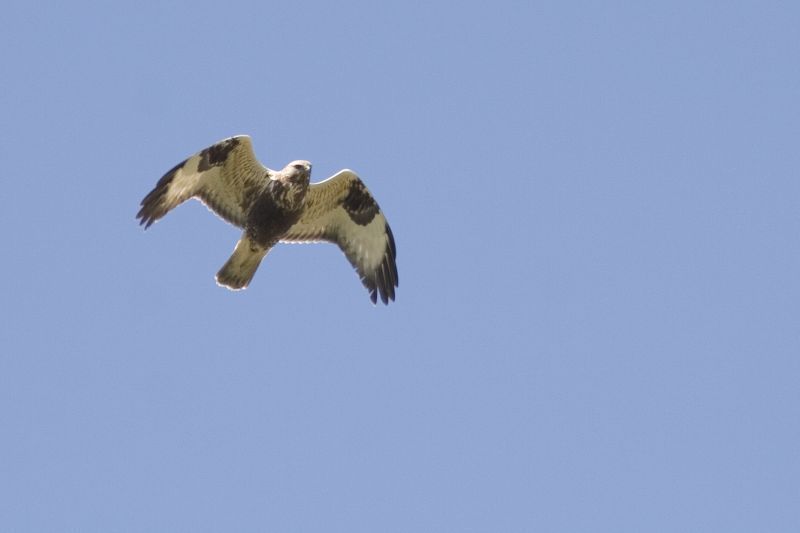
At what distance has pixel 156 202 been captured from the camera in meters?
21.4

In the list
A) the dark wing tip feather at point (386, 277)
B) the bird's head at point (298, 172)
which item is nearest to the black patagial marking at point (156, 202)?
the bird's head at point (298, 172)

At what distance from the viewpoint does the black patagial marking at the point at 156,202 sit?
21297mm

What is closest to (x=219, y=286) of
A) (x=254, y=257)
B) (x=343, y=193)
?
(x=254, y=257)

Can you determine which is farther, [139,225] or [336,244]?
[336,244]

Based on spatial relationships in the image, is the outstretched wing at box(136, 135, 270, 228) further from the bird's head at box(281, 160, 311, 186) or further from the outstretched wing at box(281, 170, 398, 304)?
the outstretched wing at box(281, 170, 398, 304)

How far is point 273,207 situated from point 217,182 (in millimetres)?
779

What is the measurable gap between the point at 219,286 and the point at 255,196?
1.21 metres

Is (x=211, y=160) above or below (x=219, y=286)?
above

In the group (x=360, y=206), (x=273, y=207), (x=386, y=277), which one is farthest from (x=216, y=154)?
(x=386, y=277)

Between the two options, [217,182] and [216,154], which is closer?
[216,154]

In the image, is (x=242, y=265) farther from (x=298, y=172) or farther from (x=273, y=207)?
(x=298, y=172)

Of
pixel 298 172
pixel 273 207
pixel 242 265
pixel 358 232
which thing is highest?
pixel 298 172

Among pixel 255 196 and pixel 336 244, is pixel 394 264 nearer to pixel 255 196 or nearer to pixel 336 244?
pixel 336 244

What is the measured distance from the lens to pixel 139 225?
21.2 m
